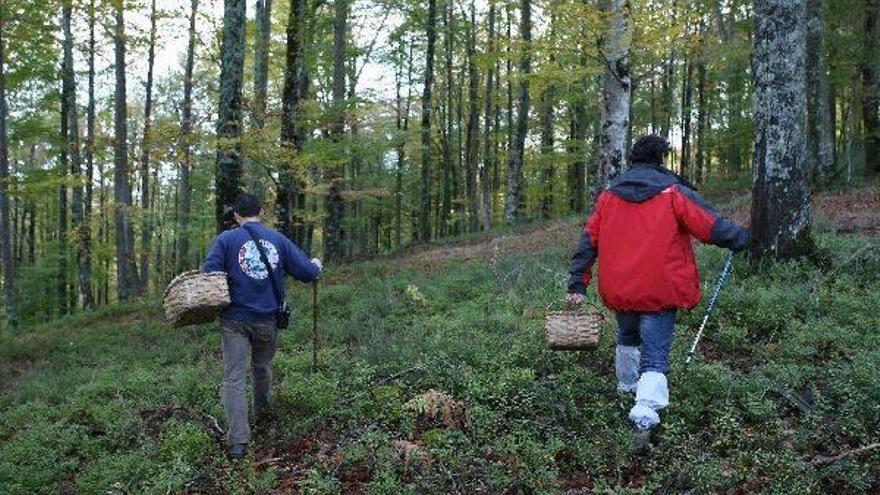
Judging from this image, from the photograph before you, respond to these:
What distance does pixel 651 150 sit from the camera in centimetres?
543

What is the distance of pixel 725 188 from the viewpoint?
24797 millimetres

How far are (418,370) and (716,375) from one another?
2.78m

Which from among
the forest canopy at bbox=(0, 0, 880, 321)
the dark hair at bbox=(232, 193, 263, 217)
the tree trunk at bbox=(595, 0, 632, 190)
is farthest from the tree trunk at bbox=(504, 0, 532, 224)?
the dark hair at bbox=(232, 193, 263, 217)

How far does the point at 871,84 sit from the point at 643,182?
17200 mm

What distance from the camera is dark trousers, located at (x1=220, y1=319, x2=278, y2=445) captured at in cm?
589

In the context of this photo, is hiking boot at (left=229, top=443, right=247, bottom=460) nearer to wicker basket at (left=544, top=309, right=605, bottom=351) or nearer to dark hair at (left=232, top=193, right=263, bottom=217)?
dark hair at (left=232, top=193, right=263, bottom=217)

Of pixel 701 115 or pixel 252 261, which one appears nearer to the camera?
pixel 252 261

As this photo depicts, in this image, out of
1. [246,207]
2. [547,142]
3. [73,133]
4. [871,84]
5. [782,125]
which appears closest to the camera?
[246,207]

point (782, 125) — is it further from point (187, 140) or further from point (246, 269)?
point (187, 140)

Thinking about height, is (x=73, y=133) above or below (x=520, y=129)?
below

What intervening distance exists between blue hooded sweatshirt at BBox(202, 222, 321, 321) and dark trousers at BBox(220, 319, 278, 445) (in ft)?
0.30

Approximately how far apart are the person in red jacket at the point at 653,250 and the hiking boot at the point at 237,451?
3200 mm

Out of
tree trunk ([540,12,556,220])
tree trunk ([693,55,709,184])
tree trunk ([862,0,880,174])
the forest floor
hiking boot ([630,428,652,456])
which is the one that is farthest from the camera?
tree trunk ([693,55,709,184])

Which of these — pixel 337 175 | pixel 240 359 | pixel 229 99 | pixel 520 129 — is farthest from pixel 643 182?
pixel 520 129
